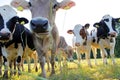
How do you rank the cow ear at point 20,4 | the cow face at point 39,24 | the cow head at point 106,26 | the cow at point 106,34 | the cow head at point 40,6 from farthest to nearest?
the cow head at point 106,26 → the cow at point 106,34 → the cow ear at point 20,4 → the cow head at point 40,6 → the cow face at point 39,24

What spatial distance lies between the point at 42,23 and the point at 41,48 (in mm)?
1794

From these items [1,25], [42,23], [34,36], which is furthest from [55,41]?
[42,23]

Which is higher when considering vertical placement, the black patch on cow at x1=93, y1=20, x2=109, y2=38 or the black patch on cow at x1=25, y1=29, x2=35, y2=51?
the black patch on cow at x1=93, y1=20, x2=109, y2=38

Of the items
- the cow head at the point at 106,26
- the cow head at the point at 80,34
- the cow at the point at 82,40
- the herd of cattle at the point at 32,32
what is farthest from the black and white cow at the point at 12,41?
the cow at the point at 82,40

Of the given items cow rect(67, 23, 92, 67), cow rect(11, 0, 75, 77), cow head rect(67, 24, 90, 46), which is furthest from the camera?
cow rect(67, 23, 92, 67)

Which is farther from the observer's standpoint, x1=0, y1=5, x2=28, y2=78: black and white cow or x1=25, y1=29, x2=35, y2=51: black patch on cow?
x1=25, y1=29, x2=35, y2=51: black patch on cow

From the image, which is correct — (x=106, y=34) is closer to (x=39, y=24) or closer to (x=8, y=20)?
(x=8, y=20)

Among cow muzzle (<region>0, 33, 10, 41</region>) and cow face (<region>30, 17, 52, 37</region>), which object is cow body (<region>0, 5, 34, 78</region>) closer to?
cow muzzle (<region>0, 33, 10, 41</region>)

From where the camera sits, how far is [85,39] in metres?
16.2

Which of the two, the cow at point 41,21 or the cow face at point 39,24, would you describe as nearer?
the cow face at point 39,24

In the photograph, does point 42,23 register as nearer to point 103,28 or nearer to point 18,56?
point 18,56

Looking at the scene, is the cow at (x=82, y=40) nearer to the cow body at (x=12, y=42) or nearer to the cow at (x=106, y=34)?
the cow at (x=106, y=34)

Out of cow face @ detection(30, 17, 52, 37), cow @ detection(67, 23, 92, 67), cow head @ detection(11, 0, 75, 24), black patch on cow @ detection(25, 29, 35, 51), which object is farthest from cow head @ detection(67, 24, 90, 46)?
cow face @ detection(30, 17, 52, 37)

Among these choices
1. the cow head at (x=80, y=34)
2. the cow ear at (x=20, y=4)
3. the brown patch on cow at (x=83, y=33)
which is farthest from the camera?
the brown patch on cow at (x=83, y=33)
